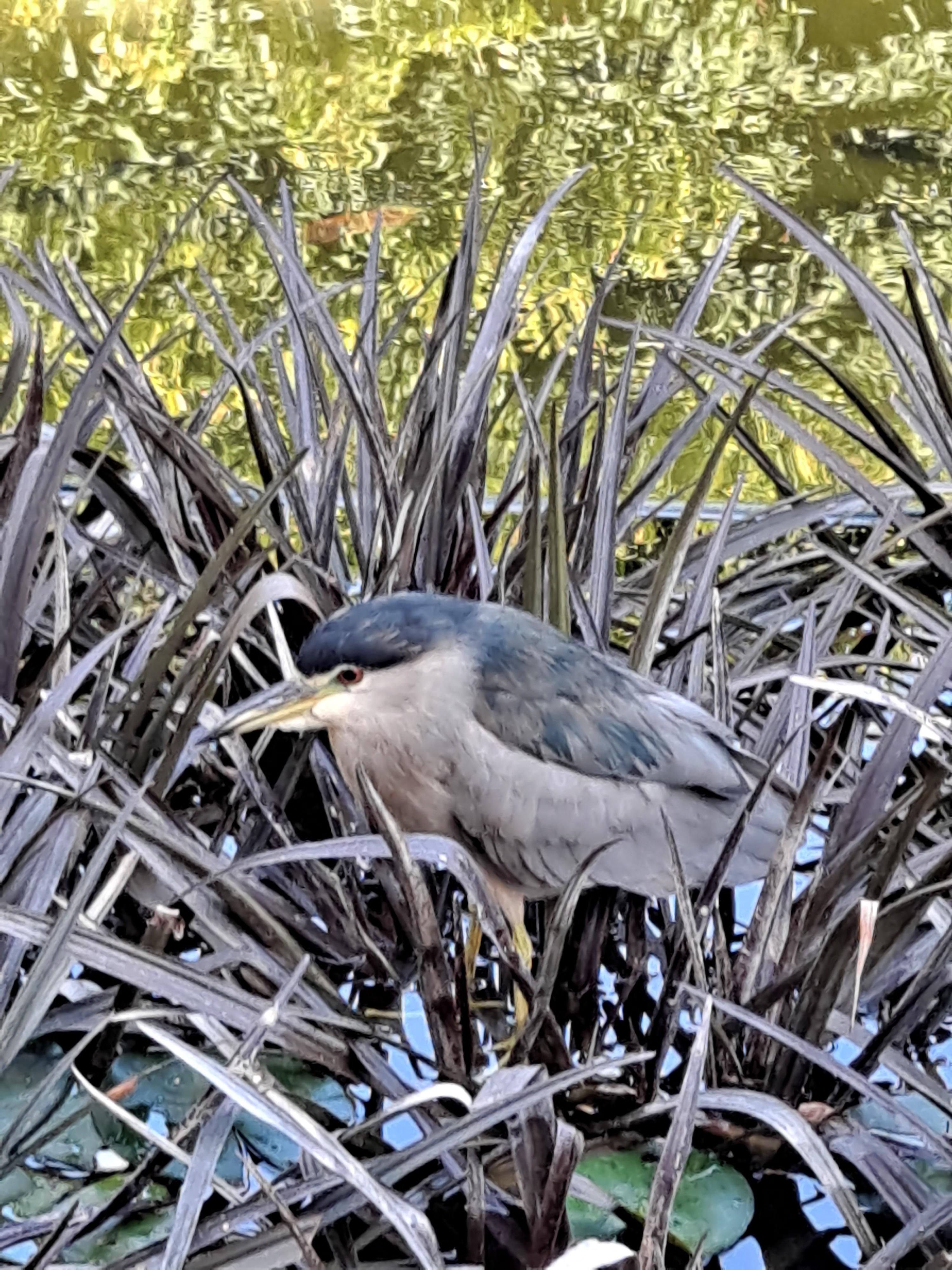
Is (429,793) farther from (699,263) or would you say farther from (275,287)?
(699,263)

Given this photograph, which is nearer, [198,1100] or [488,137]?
[198,1100]

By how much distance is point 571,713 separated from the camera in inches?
66.7

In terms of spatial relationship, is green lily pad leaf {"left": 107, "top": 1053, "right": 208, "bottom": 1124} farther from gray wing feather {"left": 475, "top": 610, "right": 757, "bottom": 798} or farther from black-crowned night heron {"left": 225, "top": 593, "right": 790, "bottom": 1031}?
gray wing feather {"left": 475, "top": 610, "right": 757, "bottom": 798}

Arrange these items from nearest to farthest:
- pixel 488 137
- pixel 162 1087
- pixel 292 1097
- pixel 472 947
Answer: pixel 292 1097, pixel 162 1087, pixel 472 947, pixel 488 137

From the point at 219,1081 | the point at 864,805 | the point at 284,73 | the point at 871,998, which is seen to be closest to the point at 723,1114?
the point at 871,998

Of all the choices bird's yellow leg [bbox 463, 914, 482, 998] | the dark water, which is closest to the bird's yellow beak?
bird's yellow leg [bbox 463, 914, 482, 998]

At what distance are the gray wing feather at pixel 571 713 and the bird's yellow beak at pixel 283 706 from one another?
0.17 meters

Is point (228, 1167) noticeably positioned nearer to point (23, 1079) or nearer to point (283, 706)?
point (23, 1079)

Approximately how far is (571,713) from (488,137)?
3.53 metres

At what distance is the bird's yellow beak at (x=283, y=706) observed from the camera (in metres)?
1.63

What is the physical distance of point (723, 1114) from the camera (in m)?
1.61

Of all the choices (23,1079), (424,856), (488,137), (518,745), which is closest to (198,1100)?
(23,1079)

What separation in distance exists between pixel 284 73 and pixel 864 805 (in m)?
4.45

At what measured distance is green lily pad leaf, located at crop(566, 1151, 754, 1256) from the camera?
1517 millimetres
